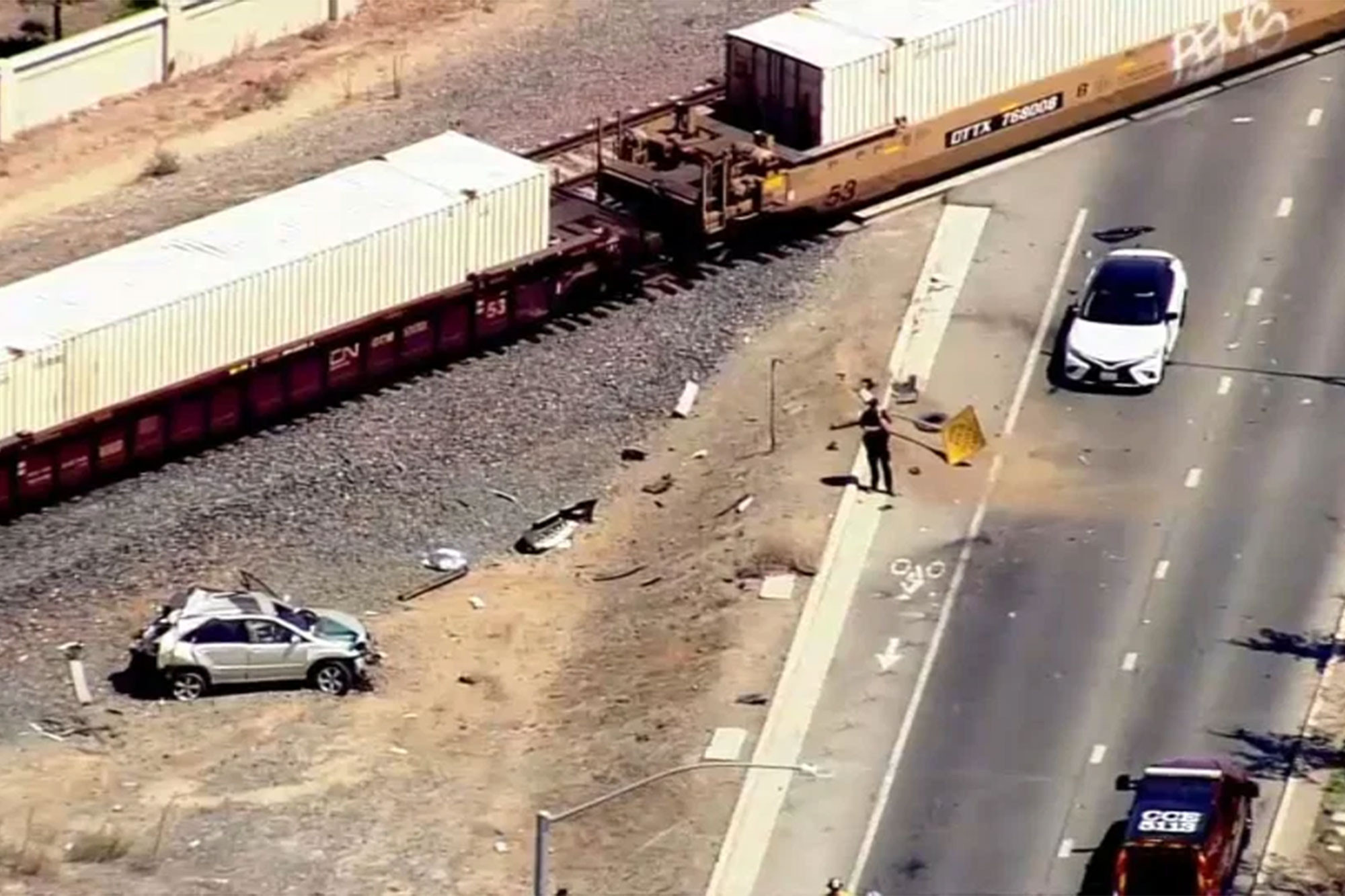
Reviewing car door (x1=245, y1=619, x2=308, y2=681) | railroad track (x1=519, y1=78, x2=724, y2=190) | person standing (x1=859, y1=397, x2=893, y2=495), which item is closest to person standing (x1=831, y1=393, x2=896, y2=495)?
person standing (x1=859, y1=397, x2=893, y2=495)

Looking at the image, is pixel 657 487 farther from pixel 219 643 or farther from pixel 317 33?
pixel 317 33

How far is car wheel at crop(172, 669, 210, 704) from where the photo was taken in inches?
2482

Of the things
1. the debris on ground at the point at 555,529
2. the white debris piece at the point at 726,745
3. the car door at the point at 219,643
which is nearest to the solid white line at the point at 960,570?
the white debris piece at the point at 726,745

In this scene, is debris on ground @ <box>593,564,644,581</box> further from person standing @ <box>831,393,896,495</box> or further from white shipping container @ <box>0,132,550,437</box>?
white shipping container @ <box>0,132,550,437</box>

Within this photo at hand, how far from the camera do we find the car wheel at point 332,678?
63188 mm

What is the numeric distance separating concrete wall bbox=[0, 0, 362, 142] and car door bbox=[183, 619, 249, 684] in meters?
20.5

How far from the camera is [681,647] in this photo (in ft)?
208

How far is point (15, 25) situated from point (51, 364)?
20.5m

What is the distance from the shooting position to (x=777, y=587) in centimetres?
6450

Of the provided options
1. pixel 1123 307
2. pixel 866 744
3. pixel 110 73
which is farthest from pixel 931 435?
pixel 110 73

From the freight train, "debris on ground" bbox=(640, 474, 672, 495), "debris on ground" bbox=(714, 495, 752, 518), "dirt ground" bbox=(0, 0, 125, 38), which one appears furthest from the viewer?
"dirt ground" bbox=(0, 0, 125, 38)

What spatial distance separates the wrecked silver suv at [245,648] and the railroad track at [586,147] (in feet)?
48.3

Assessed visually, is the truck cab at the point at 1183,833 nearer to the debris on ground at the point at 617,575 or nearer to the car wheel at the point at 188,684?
the debris on ground at the point at 617,575

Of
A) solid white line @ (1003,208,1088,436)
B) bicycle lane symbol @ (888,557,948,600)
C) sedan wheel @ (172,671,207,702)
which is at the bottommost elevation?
sedan wheel @ (172,671,207,702)
